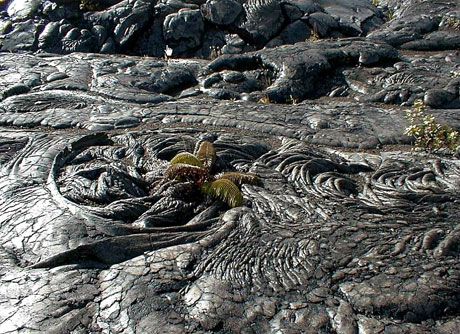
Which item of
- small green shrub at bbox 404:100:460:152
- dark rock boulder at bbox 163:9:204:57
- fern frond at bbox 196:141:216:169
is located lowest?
dark rock boulder at bbox 163:9:204:57

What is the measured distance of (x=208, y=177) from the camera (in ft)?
19.1

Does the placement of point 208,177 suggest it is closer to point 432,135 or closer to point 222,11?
point 432,135

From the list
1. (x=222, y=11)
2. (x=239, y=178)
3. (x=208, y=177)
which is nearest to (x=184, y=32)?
(x=222, y=11)

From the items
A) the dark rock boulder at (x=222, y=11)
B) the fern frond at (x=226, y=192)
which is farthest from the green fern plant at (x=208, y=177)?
the dark rock boulder at (x=222, y=11)

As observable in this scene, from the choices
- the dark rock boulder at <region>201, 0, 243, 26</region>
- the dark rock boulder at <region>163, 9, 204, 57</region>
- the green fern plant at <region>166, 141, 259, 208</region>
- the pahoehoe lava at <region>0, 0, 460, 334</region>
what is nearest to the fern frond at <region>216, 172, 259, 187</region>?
the green fern plant at <region>166, 141, 259, 208</region>

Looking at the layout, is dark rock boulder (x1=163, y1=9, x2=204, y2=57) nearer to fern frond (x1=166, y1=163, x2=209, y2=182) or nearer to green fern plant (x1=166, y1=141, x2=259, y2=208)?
green fern plant (x1=166, y1=141, x2=259, y2=208)

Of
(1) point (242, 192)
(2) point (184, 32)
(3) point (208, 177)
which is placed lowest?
(2) point (184, 32)

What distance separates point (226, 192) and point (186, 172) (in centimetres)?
55

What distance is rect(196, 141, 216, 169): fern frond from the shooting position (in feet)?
20.2

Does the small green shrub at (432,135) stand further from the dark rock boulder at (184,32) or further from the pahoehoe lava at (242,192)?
the dark rock boulder at (184,32)

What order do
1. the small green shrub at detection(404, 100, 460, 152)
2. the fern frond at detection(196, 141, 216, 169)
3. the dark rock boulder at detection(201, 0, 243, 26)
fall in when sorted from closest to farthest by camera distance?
the fern frond at detection(196, 141, 216, 169) → the small green shrub at detection(404, 100, 460, 152) → the dark rock boulder at detection(201, 0, 243, 26)


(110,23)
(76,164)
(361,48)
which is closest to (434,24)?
(361,48)

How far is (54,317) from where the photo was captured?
13.7 ft

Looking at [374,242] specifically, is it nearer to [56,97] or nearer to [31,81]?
[56,97]
